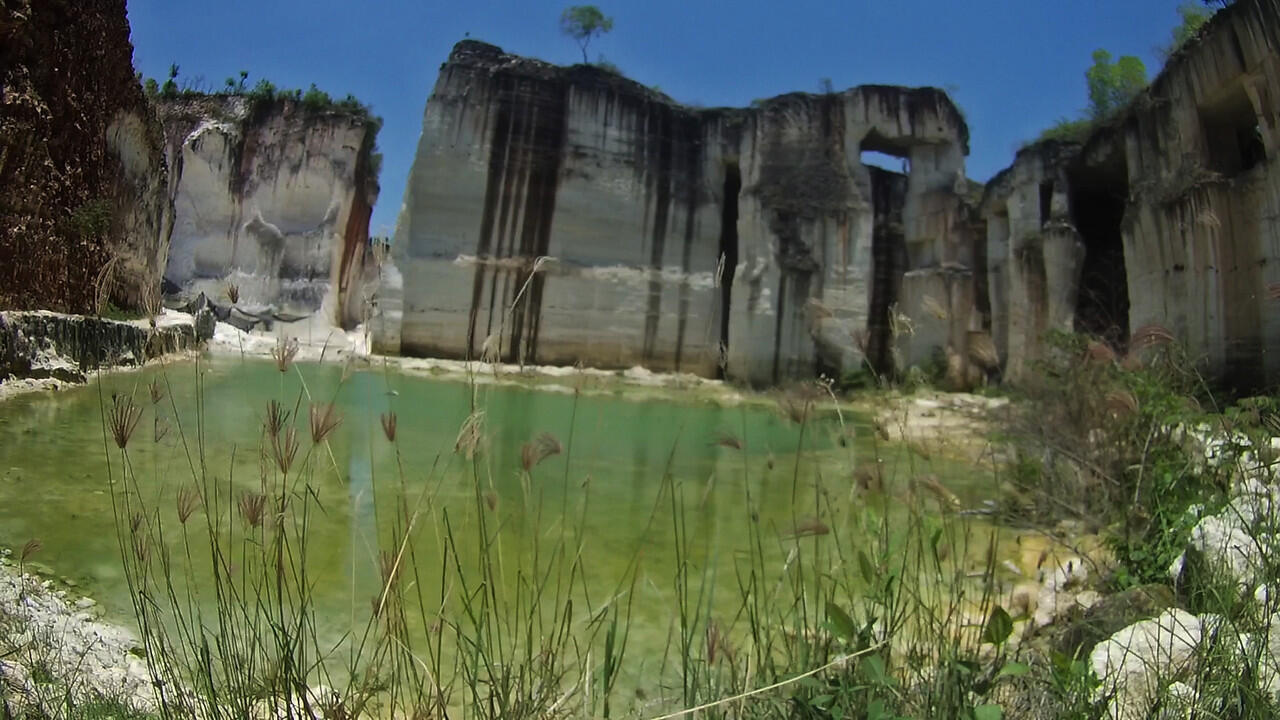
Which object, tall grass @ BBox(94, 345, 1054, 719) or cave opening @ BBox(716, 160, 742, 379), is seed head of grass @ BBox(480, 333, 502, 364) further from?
cave opening @ BBox(716, 160, 742, 379)

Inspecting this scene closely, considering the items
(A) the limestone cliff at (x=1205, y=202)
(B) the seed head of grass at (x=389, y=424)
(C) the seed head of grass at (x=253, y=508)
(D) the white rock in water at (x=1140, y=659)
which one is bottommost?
(D) the white rock in water at (x=1140, y=659)

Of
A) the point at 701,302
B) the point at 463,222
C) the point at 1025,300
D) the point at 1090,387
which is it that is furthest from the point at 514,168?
the point at 1090,387

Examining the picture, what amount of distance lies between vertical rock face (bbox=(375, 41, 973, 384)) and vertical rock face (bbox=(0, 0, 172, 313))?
8997mm

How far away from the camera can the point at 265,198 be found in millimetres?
20625

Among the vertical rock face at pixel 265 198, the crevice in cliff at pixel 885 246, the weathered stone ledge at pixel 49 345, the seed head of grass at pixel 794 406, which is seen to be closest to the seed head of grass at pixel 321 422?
the seed head of grass at pixel 794 406

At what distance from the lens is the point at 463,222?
17.3m

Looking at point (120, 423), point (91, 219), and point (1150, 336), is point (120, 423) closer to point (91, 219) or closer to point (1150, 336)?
point (1150, 336)

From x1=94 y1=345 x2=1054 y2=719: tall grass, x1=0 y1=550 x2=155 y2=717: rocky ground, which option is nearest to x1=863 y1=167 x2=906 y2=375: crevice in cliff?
x1=94 y1=345 x2=1054 y2=719: tall grass

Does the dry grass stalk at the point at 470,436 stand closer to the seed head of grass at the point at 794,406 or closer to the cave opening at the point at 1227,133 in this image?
the seed head of grass at the point at 794,406

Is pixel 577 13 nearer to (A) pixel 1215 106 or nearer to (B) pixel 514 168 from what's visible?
(B) pixel 514 168

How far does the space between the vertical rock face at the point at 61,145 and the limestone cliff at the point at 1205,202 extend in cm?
909

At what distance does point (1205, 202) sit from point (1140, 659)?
959 centimetres

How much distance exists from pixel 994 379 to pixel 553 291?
996 centimetres

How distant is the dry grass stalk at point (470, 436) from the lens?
1339mm
